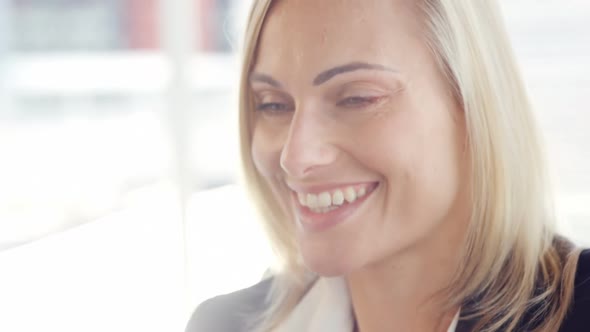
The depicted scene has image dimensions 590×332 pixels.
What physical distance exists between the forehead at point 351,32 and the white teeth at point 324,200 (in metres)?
0.14

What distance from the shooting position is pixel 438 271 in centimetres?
90

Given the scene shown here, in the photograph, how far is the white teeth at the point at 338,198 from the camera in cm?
84

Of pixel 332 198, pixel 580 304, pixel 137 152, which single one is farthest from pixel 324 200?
pixel 137 152

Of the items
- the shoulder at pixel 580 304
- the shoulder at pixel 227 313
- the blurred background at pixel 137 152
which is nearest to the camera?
the shoulder at pixel 580 304

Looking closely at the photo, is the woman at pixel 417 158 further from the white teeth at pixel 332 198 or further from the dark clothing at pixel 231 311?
the dark clothing at pixel 231 311

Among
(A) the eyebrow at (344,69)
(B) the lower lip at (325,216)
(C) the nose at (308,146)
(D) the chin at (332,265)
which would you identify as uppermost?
(A) the eyebrow at (344,69)

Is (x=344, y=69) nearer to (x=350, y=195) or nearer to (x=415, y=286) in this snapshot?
(x=350, y=195)

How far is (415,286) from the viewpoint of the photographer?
35.9 inches

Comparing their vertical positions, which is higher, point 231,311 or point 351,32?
point 351,32

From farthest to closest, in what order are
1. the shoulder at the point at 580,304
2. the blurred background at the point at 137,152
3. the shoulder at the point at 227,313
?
the blurred background at the point at 137,152 → the shoulder at the point at 227,313 → the shoulder at the point at 580,304

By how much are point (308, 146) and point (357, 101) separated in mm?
74

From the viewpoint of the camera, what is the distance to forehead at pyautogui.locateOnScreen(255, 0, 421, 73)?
2.68 feet

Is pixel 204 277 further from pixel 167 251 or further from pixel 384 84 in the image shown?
pixel 384 84

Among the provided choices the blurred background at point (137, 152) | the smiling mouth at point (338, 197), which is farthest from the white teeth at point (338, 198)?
the blurred background at point (137, 152)
